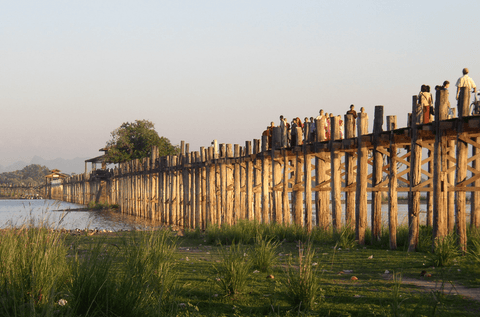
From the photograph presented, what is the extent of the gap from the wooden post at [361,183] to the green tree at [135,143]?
3752 centimetres

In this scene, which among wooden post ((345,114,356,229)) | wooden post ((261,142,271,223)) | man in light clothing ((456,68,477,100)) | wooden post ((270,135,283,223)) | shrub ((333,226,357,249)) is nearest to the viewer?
shrub ((333,226,357,249))

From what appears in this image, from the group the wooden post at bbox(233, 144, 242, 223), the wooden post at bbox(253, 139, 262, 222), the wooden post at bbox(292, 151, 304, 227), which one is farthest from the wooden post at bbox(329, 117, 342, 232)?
the wooden post at bbox(233, 144, 242, 223)

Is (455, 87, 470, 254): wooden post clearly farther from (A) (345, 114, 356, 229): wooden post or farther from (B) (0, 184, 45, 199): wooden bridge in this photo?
(B) (0, 184, 45, 199): wooden bridge

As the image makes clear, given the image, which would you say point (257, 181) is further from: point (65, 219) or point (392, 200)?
point (65, 219)

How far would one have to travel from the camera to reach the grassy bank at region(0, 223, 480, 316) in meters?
4.66

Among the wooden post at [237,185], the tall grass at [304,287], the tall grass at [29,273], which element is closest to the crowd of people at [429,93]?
the tall grass at [304,287]

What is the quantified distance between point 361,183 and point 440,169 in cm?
229

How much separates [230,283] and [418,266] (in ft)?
11.7

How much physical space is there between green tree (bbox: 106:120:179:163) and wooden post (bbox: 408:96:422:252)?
128 feet

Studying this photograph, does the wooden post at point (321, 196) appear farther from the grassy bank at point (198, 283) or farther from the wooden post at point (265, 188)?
the grassy bank at point (198, 283)

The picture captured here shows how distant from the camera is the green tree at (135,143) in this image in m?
47.3

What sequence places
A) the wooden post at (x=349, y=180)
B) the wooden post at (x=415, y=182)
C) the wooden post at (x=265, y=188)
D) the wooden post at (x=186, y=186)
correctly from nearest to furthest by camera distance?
the wooden post at (x=415, y=182) < the wooden post at (x=349, y=180) < the wooden post at (x=265, y=188) < the wooden post at (x=186, y=186)

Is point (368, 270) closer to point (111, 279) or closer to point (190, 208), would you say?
point (111, 279)

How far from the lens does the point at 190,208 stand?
23.3 metres
